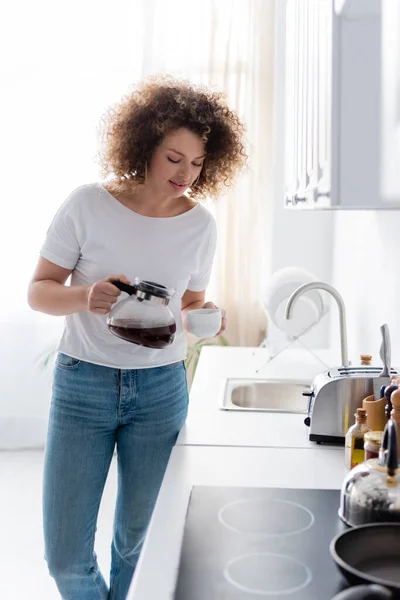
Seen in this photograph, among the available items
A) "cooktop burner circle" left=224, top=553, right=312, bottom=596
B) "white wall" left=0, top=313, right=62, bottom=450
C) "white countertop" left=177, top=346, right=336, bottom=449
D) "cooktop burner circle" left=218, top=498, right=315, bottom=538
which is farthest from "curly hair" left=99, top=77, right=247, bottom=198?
"white wall" left=0, top=313, right=62, bottom=450

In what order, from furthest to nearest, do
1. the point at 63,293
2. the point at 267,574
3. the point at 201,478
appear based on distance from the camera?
the point at 63,293 → the point at 201,478 → the point at 267,574

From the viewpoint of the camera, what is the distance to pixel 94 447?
65.6 inches

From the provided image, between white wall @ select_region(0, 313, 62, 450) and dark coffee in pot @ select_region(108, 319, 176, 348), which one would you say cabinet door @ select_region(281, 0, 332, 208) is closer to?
dark coffee in pot @ select_region(108, 319, 176, 348)

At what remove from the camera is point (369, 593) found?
767mm

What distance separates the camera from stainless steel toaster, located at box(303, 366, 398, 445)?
158 centimetres

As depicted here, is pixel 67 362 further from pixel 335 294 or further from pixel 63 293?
pixel 335 294

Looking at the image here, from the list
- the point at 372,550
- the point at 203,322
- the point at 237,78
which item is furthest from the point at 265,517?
the point at 237,78

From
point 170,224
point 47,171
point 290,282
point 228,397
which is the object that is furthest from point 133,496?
point 47,171

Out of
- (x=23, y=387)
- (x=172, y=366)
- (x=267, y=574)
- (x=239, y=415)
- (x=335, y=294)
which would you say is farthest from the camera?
(x=23, y=387)

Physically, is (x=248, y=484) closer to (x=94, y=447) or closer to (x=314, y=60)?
(x=94, y=447)

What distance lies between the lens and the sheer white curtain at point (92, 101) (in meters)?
3.80

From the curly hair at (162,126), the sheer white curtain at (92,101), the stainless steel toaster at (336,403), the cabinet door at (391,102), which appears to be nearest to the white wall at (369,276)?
the stainless steel toaster at (336,403)

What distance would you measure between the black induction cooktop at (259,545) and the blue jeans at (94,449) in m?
0.42

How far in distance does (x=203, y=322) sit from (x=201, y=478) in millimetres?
434
